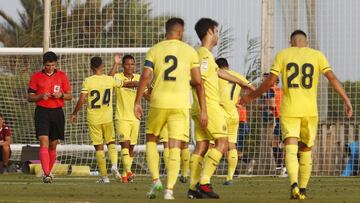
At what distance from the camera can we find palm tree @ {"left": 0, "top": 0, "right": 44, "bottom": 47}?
50688 mm

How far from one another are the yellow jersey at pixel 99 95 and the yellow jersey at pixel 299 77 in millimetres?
7470

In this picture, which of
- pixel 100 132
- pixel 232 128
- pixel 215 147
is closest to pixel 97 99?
pixel 100 132

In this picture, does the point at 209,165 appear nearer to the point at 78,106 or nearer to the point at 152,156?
the point at 152,156

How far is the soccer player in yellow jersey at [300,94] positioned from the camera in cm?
1518

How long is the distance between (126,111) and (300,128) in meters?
8.18

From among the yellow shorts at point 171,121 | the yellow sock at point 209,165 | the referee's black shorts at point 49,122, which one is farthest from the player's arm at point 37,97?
the yellow shorts at point 171,121

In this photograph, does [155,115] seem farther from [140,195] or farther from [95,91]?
[95,91]

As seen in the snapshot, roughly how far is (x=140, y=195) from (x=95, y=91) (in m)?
6.87

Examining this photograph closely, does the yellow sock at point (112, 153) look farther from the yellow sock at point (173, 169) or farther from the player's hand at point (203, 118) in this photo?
the yellow sock at point (173, 169)

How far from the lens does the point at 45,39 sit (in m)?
27.8

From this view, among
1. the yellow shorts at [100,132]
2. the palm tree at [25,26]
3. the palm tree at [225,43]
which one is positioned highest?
the palm tree at [25,26]

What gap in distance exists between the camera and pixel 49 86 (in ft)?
69.4

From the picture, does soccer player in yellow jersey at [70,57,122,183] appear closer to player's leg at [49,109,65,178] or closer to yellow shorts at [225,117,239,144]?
player's leg at [49,109,65,178]

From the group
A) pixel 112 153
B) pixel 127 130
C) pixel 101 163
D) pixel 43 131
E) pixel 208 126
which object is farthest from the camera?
pixel 127 130
